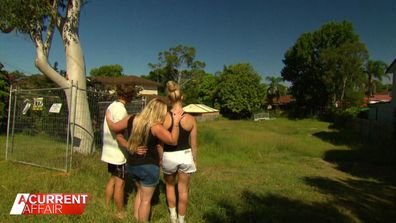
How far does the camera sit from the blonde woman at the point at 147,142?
3.61m

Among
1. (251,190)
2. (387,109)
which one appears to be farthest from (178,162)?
(387,109)

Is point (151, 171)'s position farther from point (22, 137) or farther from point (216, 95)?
point (216, 95)

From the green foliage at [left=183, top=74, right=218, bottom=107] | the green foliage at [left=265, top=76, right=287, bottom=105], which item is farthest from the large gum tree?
the green foliage at [left=265, top=76, right=287, bottom=105]

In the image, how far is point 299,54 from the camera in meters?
50.2

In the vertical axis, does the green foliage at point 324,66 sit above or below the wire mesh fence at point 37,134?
above

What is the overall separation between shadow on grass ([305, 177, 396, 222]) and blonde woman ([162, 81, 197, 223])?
2676 millimetres

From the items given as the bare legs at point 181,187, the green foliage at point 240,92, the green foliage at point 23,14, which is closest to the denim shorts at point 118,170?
the bare legs at point 181,187

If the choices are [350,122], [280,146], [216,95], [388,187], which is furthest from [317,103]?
[388,187]

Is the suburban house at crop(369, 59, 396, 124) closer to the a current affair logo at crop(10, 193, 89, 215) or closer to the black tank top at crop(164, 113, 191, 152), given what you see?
the black tank top at crop(164, 113, 191, 152)

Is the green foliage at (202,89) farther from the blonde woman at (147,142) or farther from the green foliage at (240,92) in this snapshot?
the blonde woman at (147,142)

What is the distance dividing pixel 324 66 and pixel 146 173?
4597 cm

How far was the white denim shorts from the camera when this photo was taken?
3.84 metres

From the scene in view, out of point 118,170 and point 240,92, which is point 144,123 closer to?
point 118,170

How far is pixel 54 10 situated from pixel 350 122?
85.4 feet
